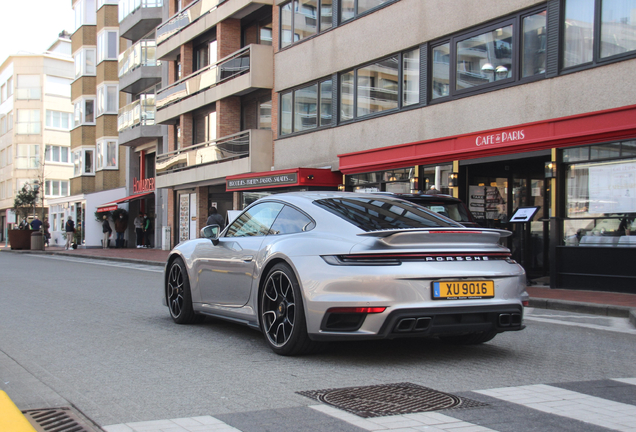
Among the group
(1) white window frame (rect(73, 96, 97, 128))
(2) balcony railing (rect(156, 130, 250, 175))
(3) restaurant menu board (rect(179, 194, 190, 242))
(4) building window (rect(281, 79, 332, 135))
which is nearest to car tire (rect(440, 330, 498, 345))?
(4) building window (rect(281, 79, 332, 135))

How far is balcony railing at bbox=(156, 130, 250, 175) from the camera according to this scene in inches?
987

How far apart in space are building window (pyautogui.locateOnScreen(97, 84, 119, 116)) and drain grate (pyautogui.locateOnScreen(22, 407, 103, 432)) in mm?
39713

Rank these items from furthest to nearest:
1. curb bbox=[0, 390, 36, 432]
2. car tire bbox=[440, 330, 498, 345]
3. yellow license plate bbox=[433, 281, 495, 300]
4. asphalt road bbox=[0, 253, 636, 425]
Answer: car tire bbox=[440, 330, 498, 345], yellow license plate bbox=[433, 281, 495, 300], asphalt road bbox=[0, 253, 636, 425], curb bbox=[0, 390, 36, 432]

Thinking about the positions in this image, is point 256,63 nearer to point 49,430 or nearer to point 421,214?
point 421,214

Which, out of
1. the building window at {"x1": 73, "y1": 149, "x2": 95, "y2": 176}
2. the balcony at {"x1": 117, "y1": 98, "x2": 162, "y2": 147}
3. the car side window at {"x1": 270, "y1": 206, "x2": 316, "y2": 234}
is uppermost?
→ the balcony at {"x1": 117, "y1": 98, "x2": 162, "y2": 147}

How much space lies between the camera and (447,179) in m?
15.9

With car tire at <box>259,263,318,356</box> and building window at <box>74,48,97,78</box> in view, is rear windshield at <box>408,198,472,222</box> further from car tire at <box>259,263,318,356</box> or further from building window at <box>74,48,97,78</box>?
building window at <box>74,48,97,78</box>

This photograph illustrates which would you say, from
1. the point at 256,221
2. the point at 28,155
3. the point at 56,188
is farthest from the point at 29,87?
the point at 256,221

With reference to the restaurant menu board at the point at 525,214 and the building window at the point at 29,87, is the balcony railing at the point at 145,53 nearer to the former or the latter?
the restaurant menu board at the point at 525,214

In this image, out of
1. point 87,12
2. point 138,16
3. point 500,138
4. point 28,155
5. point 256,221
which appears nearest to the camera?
point 256,221

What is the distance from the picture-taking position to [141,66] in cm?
3509

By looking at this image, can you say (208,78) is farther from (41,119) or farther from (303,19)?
(41,119)

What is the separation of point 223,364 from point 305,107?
57.8ft

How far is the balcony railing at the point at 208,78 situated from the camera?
24.8 m
